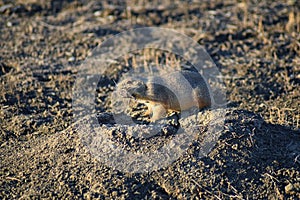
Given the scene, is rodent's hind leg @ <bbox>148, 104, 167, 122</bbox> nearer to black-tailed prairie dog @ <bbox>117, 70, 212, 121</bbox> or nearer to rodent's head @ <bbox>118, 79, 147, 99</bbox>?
black-tailed prairie dog @ <bbox>117, 70, 212, 121</bbox>

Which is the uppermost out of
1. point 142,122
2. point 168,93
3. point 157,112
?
point 168,93

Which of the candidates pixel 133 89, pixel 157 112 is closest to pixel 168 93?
pixel 157 112

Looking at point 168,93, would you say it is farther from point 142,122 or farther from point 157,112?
point 142,122

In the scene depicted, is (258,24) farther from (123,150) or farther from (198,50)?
(123,150)

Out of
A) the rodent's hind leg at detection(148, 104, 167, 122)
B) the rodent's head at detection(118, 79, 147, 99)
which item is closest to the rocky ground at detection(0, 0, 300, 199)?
the rodent's head at detection(118, 79, 147, 99)

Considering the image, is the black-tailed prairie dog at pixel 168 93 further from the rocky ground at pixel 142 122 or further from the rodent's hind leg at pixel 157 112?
the rocky ground at pixel 142 122

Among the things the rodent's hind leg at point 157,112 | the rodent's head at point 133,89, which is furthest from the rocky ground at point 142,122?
the rodent's hind leg at point 157,112

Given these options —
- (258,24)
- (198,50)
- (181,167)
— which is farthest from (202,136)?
(258,24)
